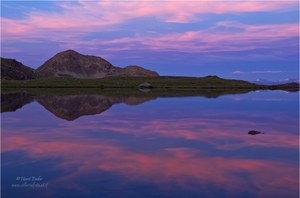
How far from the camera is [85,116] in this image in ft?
147

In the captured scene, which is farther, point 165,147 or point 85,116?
point 85,116

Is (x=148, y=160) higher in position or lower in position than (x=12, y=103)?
lower

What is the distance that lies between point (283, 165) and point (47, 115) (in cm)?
3184

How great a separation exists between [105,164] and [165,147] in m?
6.35

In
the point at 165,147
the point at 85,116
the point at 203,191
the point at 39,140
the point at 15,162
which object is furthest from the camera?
the point at 85,116

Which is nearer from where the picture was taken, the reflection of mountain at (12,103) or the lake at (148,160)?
the lake at (148,160)

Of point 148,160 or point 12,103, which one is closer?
point 148,160

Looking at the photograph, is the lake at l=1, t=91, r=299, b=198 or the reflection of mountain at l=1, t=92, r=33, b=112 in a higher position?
the reflection of mountain at l=1, t=92, r=33, b=112

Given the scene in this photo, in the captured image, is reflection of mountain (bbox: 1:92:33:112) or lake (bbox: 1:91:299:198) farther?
reflection of mountain (bbox: 1:92:33:112)

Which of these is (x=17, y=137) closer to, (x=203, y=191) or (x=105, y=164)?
(x=105, y=164)

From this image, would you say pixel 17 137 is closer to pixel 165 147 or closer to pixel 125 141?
pixel 125 141

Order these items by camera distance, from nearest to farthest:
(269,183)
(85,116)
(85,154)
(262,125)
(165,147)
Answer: (269,183) < (85,154) < (165,147) < (262,125) < (85,116)

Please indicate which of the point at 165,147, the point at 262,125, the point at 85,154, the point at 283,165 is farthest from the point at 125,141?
the point at 262,125

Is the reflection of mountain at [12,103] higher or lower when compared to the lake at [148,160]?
higher
